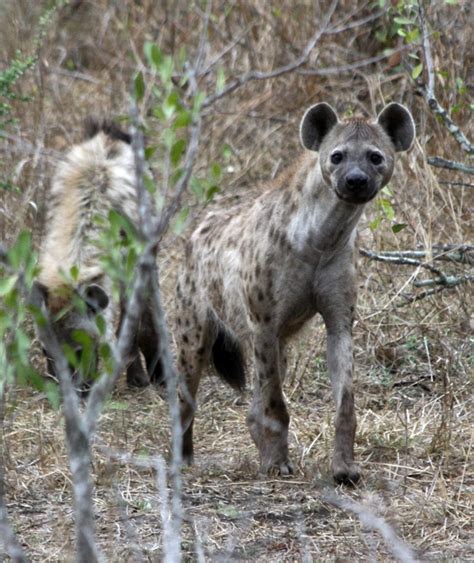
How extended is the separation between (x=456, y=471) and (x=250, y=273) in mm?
909

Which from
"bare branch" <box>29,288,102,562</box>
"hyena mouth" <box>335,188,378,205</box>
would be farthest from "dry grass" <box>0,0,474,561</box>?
"hyena mouth" <box>335,188,378,205</box>

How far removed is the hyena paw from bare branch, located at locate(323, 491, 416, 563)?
9 centimetres

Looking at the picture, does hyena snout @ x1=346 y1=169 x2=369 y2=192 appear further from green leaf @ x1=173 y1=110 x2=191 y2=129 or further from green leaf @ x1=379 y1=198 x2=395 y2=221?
green leaf @ x1=173 y1=110 x2=191 y2=129

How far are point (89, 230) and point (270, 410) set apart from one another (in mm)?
1558

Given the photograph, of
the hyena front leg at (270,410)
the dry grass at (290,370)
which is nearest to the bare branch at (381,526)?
the dry grass at (290,370)

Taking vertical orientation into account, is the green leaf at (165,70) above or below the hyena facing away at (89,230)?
below

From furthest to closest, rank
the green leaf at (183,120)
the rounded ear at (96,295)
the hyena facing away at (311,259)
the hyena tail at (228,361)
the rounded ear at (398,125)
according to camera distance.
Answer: the rounded ear at (96,295)
the hyena tail at (228,361)
the rounded ear at (398,125)
the hyena facing away at (311,259)
the green leaf at (183,120)

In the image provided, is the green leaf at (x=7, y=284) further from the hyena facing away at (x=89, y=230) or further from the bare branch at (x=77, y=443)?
the hyena facing away at (x=89, y=230)

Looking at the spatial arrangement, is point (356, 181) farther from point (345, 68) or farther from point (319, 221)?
point (345, 68)

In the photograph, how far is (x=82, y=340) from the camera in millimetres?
2053

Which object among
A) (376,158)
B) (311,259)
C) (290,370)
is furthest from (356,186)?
(290,370)

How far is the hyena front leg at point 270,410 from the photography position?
3938 millimetres

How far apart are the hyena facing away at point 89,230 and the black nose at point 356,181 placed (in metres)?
1.35

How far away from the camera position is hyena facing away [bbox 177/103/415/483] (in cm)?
381
